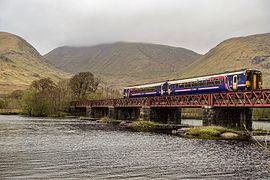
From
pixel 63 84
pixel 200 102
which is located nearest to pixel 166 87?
pixel 200 102

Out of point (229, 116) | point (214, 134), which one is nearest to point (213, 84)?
point (229, 116)

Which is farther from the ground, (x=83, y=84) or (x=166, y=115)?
(x=83, y=84)

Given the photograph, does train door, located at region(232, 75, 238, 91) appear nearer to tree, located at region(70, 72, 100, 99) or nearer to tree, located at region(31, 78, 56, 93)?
tree, located at region(70, 72, 100, 99)

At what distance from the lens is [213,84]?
57.4 metres

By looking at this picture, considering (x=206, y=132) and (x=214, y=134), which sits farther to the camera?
(x=206, y=132)

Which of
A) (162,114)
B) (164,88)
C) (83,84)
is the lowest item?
(162,114)

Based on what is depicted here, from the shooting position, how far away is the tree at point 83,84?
13025cm

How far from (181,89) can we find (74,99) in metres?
74.2

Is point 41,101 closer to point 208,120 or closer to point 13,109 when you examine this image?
point 13,109

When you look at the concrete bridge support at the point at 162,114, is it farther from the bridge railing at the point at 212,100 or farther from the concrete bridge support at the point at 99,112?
the concrete bridge support at the point at 99,112

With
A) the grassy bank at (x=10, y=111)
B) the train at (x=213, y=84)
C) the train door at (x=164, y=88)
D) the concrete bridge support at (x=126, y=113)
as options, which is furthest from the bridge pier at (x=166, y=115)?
the grassy bank at (x=10, y=111)

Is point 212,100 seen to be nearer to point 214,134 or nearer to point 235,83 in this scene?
point 235,83

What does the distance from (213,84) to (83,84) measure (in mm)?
84012

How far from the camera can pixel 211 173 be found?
22.7 m
